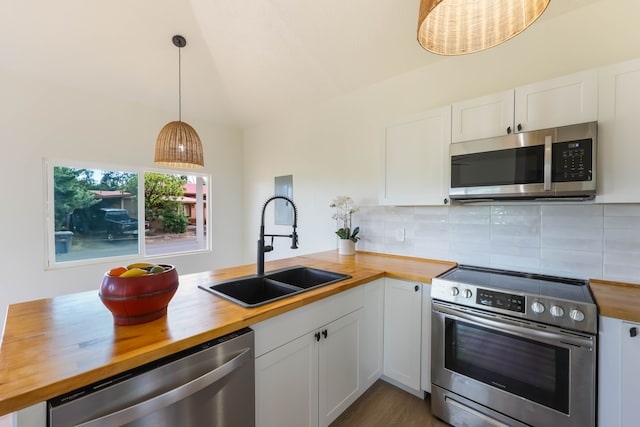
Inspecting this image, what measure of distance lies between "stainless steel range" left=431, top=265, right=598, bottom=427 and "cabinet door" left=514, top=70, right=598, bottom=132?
0.96 metres

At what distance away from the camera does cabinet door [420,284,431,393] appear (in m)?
1.80

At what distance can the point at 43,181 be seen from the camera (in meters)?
2.66

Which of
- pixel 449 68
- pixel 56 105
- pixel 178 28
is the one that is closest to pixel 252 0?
pixel 178 28

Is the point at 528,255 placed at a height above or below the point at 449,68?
below

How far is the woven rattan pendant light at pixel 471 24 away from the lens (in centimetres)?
102

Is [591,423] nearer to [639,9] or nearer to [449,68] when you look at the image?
[639,9]

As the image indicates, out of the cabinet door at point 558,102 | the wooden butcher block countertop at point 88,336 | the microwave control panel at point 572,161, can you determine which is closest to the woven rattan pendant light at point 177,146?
Result: the wooden butcher block countertop at point 88,336

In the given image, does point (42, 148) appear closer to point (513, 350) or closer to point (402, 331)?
point (402, 331)

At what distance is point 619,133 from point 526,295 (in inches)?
38.3

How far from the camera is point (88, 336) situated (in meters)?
0.94

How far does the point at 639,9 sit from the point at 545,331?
6.39 feet

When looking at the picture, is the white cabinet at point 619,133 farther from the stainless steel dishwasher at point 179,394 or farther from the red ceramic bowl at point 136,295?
the red ceramic bowl at point 136,295

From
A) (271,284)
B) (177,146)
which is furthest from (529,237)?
(177,146)

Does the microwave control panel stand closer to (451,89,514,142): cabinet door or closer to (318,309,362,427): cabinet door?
(451,89,514,142): cabinet door
